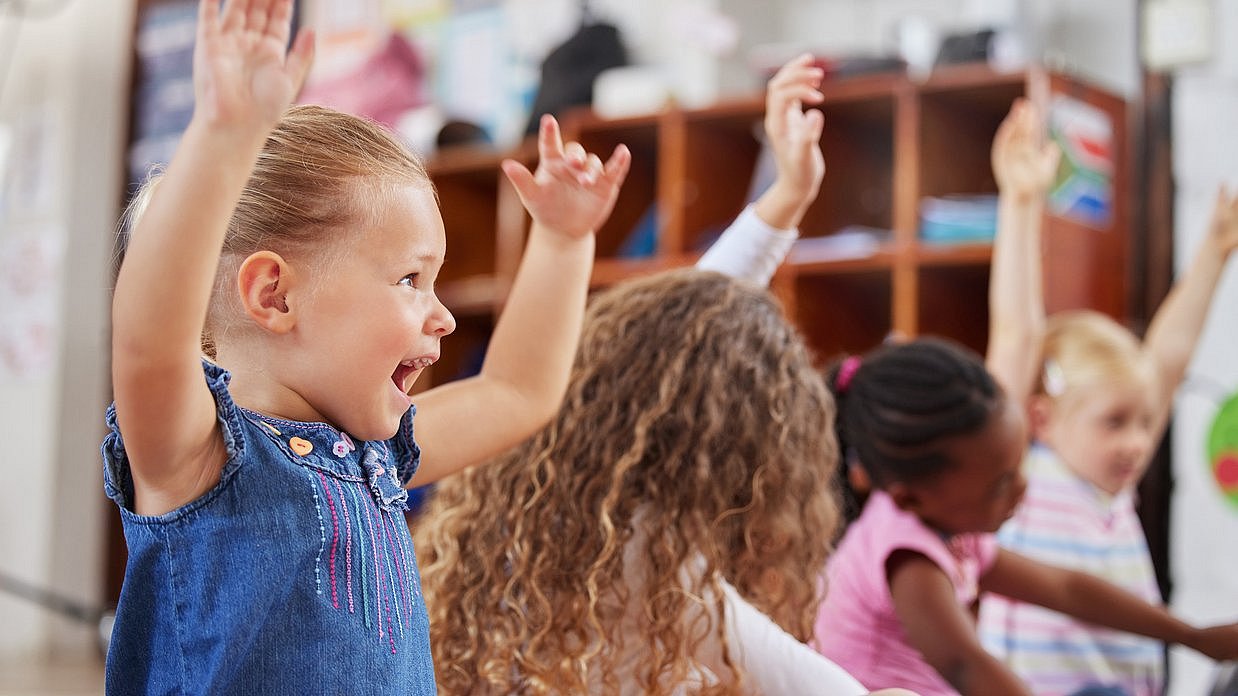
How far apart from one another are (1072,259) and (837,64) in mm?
640

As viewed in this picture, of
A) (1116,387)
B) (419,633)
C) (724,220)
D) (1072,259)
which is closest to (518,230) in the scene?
(724,220)

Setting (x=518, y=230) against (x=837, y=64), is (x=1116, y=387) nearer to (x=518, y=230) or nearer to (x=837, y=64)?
A: (x=837, y=64)

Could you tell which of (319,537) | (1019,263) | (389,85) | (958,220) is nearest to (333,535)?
(319,537)

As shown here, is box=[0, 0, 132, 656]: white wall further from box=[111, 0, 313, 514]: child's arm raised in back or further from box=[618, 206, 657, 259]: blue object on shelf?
box=[111, 0, 313, 514]: child's arm raised in back

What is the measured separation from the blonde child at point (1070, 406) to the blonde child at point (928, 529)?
0.60 meters

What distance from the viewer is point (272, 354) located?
868mm

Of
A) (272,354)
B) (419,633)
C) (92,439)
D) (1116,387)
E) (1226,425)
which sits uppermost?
(272,354)

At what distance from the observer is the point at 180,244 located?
0.69m

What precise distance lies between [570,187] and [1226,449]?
208 centimetres

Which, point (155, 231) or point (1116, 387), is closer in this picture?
point (155, 231)

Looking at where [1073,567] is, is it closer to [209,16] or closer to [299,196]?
[299,196]

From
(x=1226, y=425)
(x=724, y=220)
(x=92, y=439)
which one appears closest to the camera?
(x=1226, y=425)

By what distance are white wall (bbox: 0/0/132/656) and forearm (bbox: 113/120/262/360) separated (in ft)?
12.7

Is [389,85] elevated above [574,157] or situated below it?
below
